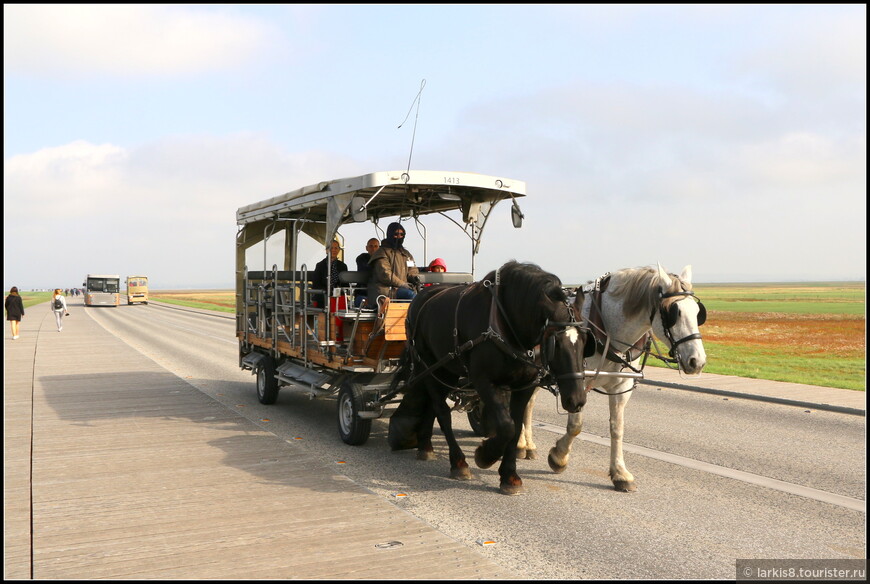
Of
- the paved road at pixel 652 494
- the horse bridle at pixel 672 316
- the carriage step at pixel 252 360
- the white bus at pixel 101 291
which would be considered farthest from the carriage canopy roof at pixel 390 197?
the white bus at pixel 101 291

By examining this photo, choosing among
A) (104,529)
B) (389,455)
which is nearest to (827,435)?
(389,455)

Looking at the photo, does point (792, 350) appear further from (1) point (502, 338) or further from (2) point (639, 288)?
(1) point (502, 338)

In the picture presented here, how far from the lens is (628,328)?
661cm

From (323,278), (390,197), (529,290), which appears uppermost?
(390,197)

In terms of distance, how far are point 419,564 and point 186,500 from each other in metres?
2.56

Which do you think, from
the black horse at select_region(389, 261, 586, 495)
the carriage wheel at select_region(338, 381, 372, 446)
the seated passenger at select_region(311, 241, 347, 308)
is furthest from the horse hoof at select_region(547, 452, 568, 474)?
the seated passenger at select_region(311, 241, 347, 308)

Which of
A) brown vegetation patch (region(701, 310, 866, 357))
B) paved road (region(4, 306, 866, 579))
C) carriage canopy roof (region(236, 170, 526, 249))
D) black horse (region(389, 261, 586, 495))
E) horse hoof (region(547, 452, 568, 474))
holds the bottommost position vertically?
brown vegetation patch (region(701, 310, 866, 357))

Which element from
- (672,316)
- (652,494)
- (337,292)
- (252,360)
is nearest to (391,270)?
(337,292)

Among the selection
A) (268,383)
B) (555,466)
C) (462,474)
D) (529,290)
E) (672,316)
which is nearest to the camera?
(672,316)

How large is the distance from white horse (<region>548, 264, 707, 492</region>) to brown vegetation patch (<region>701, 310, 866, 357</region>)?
20.3 metres

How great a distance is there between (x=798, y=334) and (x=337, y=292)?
30.9 meters

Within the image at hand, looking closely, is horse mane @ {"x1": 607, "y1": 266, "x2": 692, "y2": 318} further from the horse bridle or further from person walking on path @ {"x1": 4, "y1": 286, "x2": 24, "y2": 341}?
person walking on path @ {"x1": 4, "y1": 286, "x2": 24, "y2": 341}

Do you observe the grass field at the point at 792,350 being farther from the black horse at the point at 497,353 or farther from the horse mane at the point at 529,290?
the horse mane at the point at 529,290

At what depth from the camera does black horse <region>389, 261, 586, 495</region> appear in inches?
227
